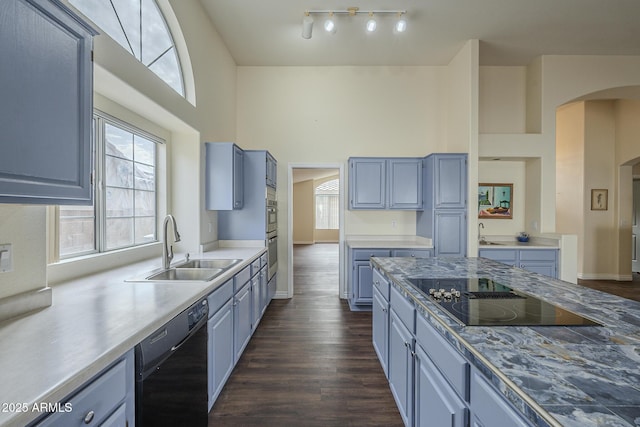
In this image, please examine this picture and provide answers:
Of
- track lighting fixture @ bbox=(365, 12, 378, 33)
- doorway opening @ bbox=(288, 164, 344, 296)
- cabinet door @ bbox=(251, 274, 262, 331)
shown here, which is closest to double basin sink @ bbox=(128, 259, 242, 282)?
cabinet door @ bbox=(251, 274, 262, 331)

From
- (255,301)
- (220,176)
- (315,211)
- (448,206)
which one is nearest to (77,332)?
(255,301)

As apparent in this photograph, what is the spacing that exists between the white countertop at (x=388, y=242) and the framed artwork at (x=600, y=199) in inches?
163

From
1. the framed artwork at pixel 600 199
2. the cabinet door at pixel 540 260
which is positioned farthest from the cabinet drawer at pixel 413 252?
the framed artwork at pixel 600 199

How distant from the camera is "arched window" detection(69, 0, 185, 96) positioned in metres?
1.99

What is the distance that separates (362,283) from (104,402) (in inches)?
130

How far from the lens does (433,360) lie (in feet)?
4.29

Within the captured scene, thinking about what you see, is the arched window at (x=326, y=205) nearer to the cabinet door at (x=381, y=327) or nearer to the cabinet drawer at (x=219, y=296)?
the cabinet door at (x=381, y=327)

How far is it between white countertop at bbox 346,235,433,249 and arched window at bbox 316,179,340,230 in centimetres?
834

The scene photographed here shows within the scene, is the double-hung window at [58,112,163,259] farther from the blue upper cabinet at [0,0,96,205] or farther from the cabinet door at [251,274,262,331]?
the cabinet door at [251,274,262,331]

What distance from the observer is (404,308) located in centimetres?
174

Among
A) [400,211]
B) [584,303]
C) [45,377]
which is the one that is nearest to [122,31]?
[45,377]

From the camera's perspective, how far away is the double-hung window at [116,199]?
2037 mm

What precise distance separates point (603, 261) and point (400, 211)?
4549 millimetres

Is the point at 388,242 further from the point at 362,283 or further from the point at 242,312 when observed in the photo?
the point at 242,312
